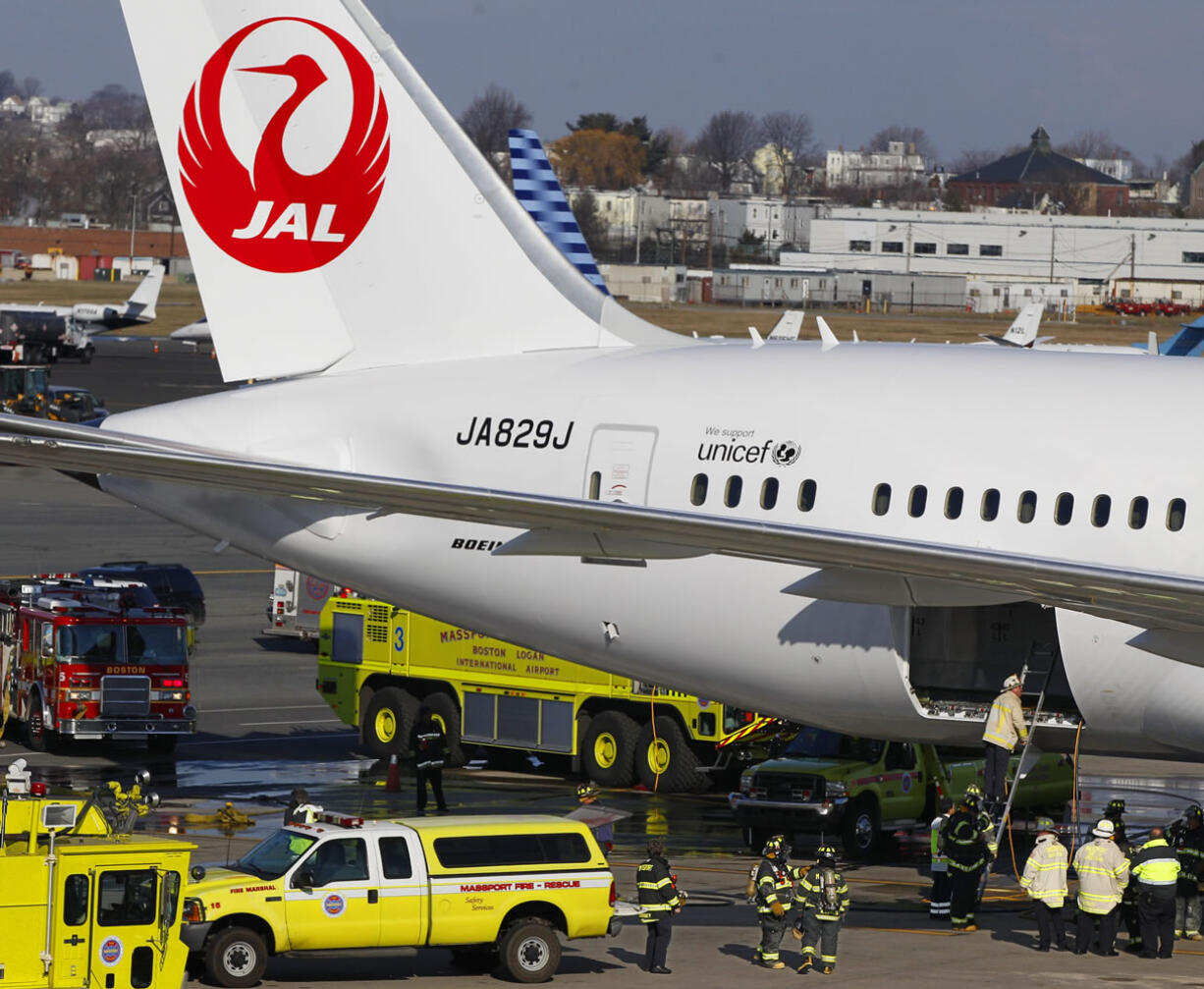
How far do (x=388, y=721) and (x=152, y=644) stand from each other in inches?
155

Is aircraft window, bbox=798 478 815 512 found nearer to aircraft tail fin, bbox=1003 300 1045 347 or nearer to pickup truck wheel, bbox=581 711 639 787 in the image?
pickup truck wheel, bbox=581 711 639 787

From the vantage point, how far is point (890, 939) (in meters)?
21.3

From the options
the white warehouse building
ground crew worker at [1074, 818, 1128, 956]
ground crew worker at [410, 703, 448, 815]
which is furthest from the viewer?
the white warehouse building

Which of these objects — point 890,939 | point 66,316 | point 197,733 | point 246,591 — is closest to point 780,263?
point 66,316

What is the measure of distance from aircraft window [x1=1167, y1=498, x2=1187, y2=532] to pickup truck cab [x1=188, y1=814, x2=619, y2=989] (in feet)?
20.6

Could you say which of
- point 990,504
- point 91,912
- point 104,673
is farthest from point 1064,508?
point 104,673

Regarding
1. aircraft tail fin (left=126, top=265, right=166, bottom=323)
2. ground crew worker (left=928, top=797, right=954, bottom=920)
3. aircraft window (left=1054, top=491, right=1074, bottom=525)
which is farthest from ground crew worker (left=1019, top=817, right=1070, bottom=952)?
aircraft tail fin (left=126, top=265, right=166, bottom=323)

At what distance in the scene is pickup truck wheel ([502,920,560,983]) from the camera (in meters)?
19.2

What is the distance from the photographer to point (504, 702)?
103 ft

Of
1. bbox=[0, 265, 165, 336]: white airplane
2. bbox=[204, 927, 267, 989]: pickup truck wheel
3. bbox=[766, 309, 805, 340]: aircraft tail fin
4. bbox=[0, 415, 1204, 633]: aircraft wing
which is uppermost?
bbox=[0, 265, 165, 336]: white airplane

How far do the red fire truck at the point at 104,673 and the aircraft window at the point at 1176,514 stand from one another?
17888 mm

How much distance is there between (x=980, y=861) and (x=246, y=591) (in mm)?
30036

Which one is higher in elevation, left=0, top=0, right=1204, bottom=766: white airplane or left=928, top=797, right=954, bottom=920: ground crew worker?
left=0, top=0, right=1204, bottom=766: white airplane

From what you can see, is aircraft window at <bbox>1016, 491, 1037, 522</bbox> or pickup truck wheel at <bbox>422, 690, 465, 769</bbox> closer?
aircraft window at <bbox>1016, 491, 1037, 522</bbox>
